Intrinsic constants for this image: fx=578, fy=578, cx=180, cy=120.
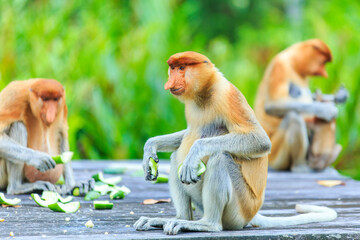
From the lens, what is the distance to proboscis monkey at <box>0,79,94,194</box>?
3834mm

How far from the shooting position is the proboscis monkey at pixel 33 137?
383 cm

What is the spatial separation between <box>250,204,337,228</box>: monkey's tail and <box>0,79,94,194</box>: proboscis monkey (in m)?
1.42

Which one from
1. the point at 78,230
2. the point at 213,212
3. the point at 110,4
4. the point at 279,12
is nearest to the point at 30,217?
the point at 78,230

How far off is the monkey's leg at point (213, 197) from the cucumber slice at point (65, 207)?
0.87 meters

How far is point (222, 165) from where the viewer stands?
2883mm

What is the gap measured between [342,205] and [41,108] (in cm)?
215

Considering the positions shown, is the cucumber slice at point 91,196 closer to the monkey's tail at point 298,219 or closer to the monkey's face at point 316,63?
the monkey's tail at point 298,219

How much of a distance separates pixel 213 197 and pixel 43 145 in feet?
5.42

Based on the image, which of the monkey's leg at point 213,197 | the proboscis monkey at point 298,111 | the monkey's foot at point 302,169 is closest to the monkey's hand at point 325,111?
the proboscis monkey at point 298,111

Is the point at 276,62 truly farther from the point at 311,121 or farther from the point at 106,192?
the point at 106,192

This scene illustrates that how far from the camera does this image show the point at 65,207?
357 centimetres

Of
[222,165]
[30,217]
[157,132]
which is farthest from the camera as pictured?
[157,132]

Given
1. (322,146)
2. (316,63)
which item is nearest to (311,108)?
(322,146)

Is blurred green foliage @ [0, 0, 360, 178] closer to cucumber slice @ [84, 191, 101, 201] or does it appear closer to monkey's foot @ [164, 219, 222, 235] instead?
cucumber slice @ [84, 191, 101, 201]
